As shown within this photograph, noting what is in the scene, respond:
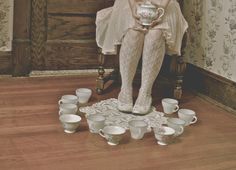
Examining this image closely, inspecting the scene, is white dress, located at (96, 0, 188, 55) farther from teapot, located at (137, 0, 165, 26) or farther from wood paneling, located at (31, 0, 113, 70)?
wood paneling, located at (31, 0, 113, 70)

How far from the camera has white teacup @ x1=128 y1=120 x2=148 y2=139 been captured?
187 cm

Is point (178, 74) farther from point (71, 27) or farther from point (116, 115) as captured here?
point (71, 27)

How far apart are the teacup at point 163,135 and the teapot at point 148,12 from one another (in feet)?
1.89

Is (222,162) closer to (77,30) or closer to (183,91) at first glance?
(183,91)

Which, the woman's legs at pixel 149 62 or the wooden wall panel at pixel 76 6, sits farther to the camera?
the wooden wall panel at pixel 76 6

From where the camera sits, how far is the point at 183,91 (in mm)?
2740

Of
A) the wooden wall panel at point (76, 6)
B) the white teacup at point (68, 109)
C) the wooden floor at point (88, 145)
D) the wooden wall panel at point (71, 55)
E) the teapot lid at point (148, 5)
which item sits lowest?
the wooden floor at point (88, 145)

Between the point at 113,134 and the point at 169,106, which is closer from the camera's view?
the point at 113,134

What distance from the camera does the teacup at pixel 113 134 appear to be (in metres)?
1.80

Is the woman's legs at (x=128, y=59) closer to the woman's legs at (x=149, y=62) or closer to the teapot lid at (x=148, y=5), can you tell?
the woman's legs at (x=149, y=62)

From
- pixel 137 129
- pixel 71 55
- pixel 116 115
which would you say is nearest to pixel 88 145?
pixel 137 129

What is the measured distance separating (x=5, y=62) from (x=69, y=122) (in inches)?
42.0

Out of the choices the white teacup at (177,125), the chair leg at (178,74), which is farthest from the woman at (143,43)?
the white teacup at (177,125)

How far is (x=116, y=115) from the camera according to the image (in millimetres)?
2168
